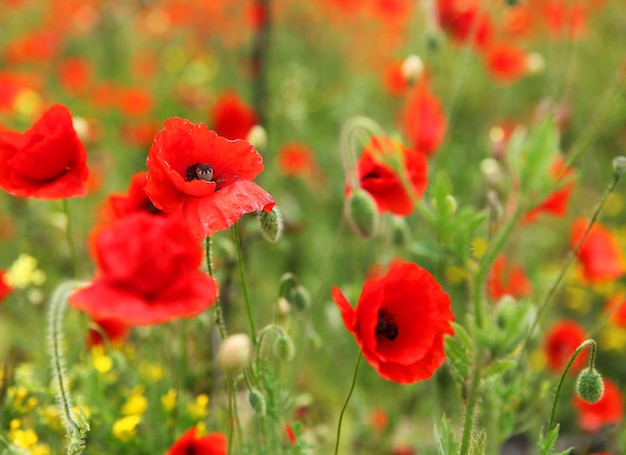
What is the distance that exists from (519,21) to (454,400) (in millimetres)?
2199

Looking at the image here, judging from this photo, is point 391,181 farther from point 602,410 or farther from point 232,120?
point 232,120

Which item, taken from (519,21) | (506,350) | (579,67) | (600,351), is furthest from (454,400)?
(579,67)

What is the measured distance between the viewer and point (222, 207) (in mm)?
1016

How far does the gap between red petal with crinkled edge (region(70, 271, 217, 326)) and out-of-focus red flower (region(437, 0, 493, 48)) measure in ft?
5.68

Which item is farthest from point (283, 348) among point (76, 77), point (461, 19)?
point (76, 77)

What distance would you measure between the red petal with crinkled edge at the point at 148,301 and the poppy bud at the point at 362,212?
274mm

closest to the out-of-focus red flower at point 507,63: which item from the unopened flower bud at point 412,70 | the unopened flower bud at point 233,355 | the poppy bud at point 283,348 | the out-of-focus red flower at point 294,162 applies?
the out-of-focus red flower at point 294,162

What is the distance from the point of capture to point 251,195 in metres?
1.04

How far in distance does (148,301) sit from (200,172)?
0.24 meters

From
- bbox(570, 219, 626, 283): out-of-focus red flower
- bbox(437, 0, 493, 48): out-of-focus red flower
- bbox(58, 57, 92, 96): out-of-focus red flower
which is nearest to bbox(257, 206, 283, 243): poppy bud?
bbox(570, 219, 626, 283): out-of-focus red flower

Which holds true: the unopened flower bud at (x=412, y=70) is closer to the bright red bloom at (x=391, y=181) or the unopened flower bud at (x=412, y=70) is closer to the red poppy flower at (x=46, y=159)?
the bright red bloom at (x=391, y=181)

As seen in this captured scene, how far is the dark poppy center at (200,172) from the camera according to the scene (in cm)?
112

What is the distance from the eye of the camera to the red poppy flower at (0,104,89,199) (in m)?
1.23

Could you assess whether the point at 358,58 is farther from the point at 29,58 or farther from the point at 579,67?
the point at 29,58
